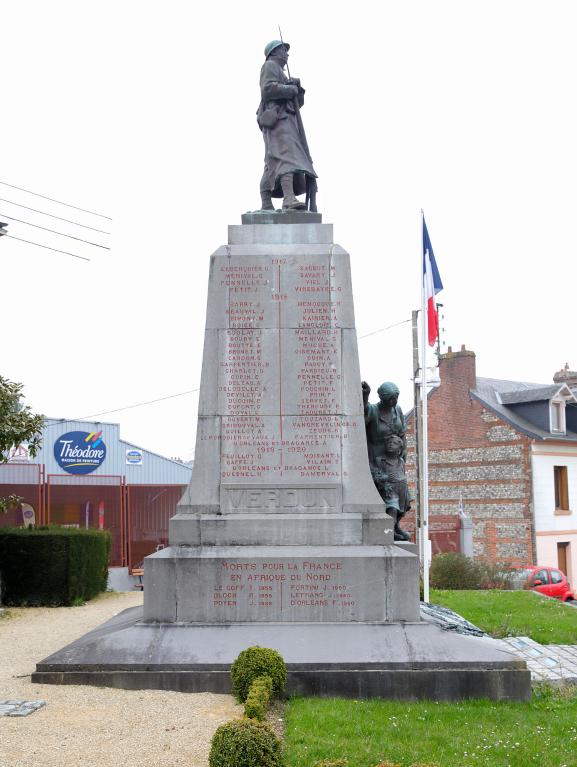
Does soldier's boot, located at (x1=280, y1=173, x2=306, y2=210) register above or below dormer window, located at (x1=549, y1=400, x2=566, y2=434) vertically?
above

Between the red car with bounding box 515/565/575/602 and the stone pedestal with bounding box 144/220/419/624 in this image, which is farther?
the red car with bounding box 515/565/575/602

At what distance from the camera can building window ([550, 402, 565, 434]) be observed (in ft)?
103

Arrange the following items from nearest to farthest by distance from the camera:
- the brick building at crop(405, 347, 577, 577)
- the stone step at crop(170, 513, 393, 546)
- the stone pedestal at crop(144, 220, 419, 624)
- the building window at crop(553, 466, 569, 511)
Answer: the stone pedestal at crop(144, 220, 419, 624) < the stone step at crop(170, 513, 393, 546) < the brick building at crop(405, 347, 577, 577) < the building window at crop(553, 466, 569, 511)

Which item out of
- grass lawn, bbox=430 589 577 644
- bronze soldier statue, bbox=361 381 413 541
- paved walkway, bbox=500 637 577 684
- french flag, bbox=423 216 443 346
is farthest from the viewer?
french flag, bbox=423 216 443 346

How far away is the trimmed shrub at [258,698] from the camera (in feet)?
19.5

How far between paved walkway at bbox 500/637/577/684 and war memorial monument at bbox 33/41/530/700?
0.86m

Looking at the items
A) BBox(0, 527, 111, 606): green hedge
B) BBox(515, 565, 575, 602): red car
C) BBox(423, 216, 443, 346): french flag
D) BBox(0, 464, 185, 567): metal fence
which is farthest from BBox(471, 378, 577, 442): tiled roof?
BBox(0, 527, 111, 606): green hedge

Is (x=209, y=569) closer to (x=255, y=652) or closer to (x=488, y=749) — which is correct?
(x=255, y=652)

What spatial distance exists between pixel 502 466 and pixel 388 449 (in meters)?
22.2

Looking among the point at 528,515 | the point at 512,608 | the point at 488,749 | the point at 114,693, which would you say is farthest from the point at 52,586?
the point at 528,515

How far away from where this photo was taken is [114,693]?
23.4 feet

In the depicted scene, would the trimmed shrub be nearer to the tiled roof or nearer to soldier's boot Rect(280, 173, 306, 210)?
soldier's boot Rect(280, 173, 306, 210)

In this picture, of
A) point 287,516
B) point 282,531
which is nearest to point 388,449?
point 287,516

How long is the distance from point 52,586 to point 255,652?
11.4 meters
